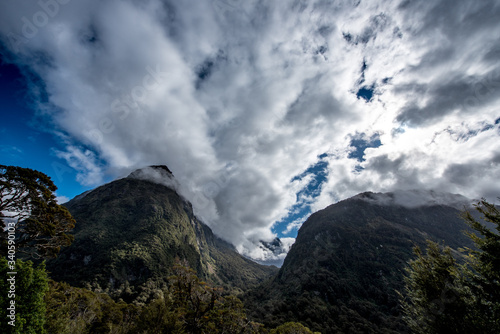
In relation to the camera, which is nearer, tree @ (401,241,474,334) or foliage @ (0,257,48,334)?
tree @ (401,241,474,334)

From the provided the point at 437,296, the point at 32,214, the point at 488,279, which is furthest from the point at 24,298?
the point at 488,279

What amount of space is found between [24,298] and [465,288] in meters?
42.6

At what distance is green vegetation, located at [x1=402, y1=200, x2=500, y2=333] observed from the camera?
15.8 meters

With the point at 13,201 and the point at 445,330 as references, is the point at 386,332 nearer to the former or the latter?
the point at 445,330

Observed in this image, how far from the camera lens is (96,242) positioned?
187 metres

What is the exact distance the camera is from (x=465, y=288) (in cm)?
1734

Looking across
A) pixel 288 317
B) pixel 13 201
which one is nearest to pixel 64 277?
pixel 288 317

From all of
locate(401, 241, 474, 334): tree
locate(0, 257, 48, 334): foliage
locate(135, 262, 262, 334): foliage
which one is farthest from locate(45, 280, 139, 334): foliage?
locate(401, 241, 474, 334): tree

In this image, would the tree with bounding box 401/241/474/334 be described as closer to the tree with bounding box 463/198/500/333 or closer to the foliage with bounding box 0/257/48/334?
the tree with bounding box 463/198/500/333

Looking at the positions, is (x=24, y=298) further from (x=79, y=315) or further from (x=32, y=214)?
(x=79, y=315)

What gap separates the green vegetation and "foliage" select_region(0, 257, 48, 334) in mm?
39533

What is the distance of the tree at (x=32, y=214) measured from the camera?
21.6 m

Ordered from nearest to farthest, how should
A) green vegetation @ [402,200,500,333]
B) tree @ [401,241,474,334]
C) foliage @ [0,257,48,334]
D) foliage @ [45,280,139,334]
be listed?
green vegetation @ [402,200,500,333] < tree @ [401,241,474,334] < foliage @ [0,257,48,334] < foliage @ [45,280,139,334]

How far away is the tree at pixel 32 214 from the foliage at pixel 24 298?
2033mm
